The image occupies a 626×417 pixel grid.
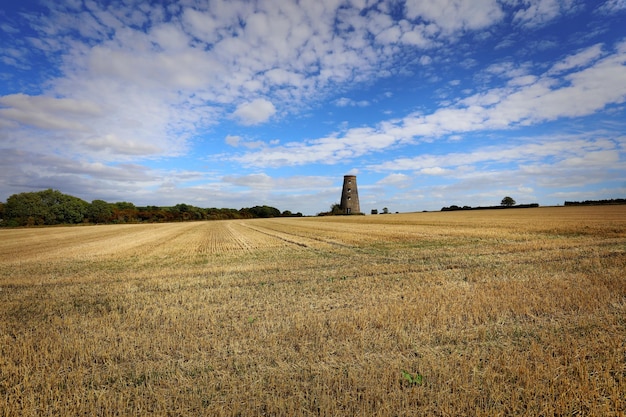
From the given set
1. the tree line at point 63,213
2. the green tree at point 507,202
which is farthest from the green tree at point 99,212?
the green tree at point 507,202

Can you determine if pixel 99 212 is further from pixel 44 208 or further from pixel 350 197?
pixel 350 197

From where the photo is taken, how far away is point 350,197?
117 m

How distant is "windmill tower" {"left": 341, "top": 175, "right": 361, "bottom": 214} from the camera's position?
116875mm

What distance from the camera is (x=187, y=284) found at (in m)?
10.5

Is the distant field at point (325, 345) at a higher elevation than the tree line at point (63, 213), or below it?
below

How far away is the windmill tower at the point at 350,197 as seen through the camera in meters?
117

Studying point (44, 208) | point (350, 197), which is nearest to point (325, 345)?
point (350, 197)

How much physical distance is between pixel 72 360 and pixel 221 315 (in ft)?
8.92

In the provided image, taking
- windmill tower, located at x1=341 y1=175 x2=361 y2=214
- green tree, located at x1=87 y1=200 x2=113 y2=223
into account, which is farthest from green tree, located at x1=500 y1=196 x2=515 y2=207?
green tree, located at x1=87 y1=200 x2=113 y2=223

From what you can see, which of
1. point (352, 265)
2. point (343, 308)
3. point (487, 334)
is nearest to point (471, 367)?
point (487, 334)

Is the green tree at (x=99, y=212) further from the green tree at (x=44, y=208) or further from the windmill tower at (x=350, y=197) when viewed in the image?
the windmill tower at (x=350, y=197)

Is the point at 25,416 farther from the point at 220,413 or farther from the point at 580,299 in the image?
the point at 580,299

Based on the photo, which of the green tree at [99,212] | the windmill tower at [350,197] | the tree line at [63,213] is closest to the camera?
the tree line at [63,213]

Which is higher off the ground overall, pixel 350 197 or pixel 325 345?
pixel 350 197
